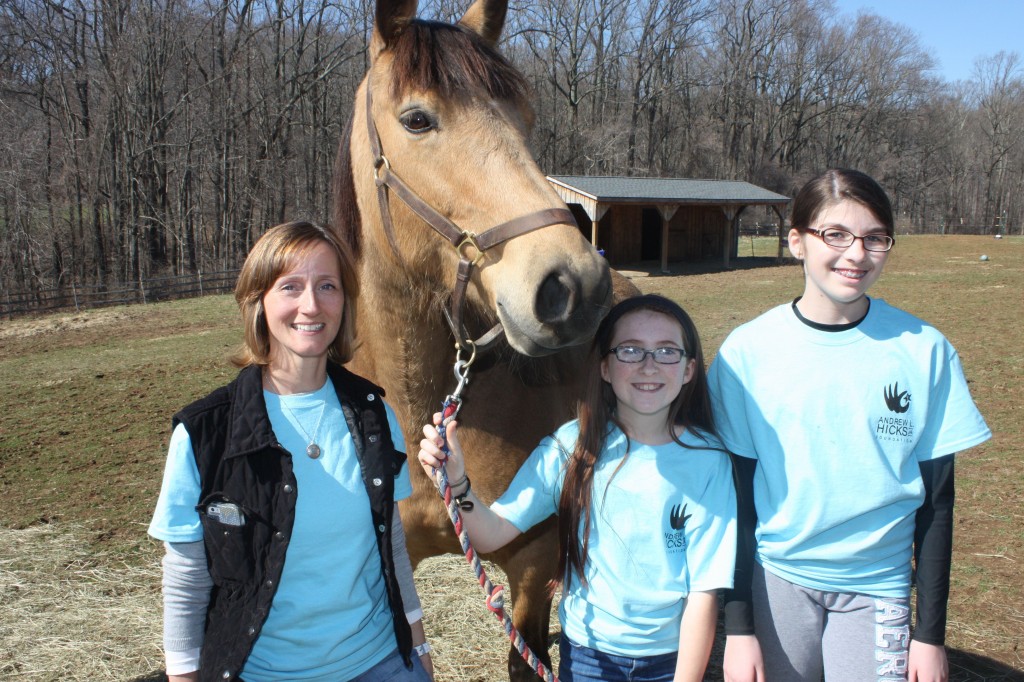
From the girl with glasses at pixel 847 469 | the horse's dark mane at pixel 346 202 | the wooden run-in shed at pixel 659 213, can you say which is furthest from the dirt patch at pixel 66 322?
the girl with glasses at pixel 847 469

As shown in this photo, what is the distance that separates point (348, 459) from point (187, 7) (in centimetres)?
2744

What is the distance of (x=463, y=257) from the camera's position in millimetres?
2043

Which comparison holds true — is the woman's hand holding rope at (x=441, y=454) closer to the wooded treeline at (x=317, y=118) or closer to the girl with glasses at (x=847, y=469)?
the girl with glasses at (x=847, y=469)

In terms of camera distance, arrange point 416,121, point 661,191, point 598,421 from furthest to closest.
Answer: point 661,191 → point 416,121 → point 598,421

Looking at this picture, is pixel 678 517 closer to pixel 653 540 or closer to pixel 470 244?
pixel 653 540

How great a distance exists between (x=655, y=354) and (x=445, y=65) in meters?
1.12

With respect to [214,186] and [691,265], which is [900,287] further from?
[214,186]

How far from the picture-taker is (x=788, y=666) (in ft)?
5.94

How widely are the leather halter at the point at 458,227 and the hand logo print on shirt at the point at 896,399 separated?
0.96 m

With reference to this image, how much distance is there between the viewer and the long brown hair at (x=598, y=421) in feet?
5.99

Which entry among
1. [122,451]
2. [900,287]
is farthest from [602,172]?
[122,451]

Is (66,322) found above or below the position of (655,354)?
below

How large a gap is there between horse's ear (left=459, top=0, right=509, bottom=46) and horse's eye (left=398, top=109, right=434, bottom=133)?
623 mm

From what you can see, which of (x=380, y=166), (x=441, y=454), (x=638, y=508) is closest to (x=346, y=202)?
(x=380, y=166)
